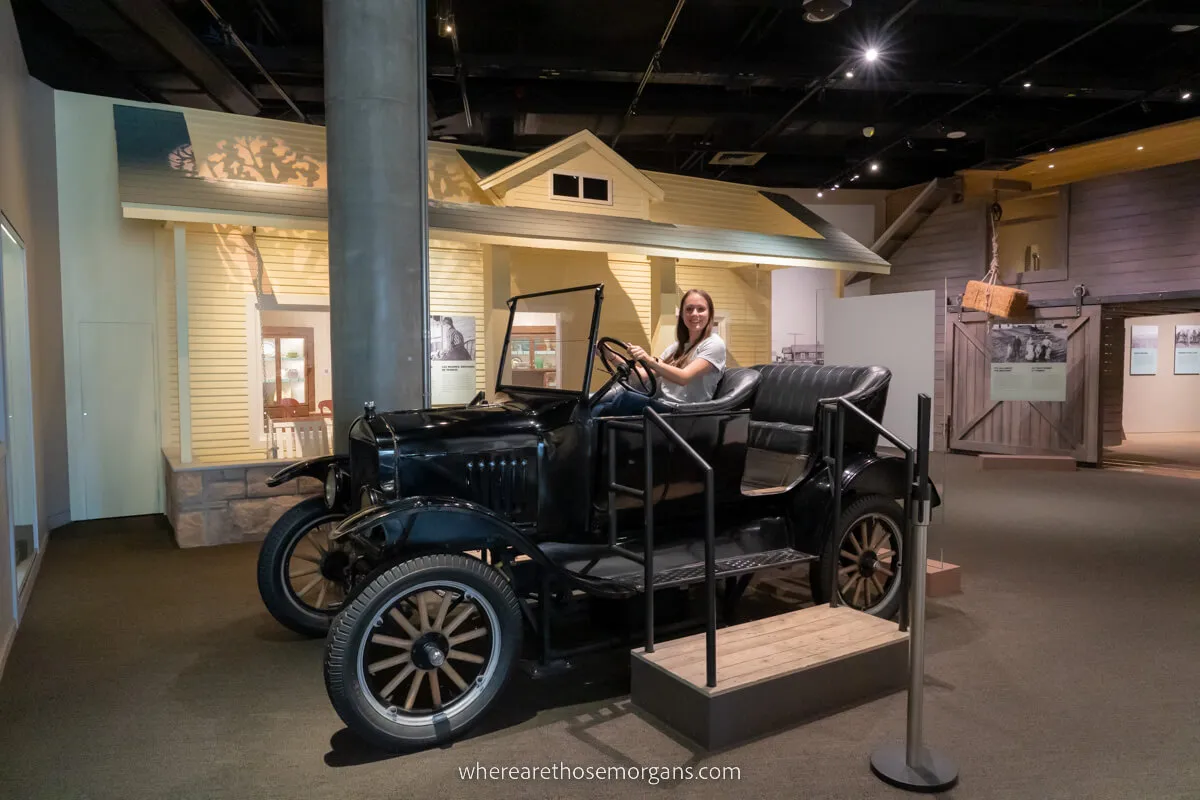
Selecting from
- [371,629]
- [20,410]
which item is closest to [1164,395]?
[371,629]

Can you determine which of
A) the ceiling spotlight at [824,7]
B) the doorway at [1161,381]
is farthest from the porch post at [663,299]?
the doorway at [1161,381]

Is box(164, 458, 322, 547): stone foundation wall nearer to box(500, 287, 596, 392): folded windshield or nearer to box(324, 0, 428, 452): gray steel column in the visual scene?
box(324, 0, 428, 452): gray steel column

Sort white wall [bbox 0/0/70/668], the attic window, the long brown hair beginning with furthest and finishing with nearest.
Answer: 1. the attic window
2. white wall [bbox 0/0/70/668]
3. the long brown hair

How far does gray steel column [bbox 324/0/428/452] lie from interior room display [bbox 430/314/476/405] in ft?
10.7

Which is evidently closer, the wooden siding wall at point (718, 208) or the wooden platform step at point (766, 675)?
the wooden platform step at point (766, 675)

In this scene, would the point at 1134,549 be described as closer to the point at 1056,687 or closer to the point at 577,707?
the point at 1056,687

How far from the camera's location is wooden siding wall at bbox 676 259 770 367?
37.8 ft

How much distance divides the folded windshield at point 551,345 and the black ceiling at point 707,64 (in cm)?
484

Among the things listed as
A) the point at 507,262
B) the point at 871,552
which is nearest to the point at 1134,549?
the point at 871,552

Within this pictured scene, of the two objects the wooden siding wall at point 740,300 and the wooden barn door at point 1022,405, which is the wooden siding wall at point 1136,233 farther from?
the wooden siding wall at point 740,300

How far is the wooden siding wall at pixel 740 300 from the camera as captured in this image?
11.5 m

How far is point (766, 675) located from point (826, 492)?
1398 mm

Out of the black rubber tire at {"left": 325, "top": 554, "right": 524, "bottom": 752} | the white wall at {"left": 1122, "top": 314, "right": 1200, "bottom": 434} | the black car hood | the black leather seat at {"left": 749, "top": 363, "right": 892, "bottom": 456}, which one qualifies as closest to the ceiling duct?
the white wall at {"left": 1122, "top": 314, "right": 1200, "bottom": 434}

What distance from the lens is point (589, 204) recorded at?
9570mm
